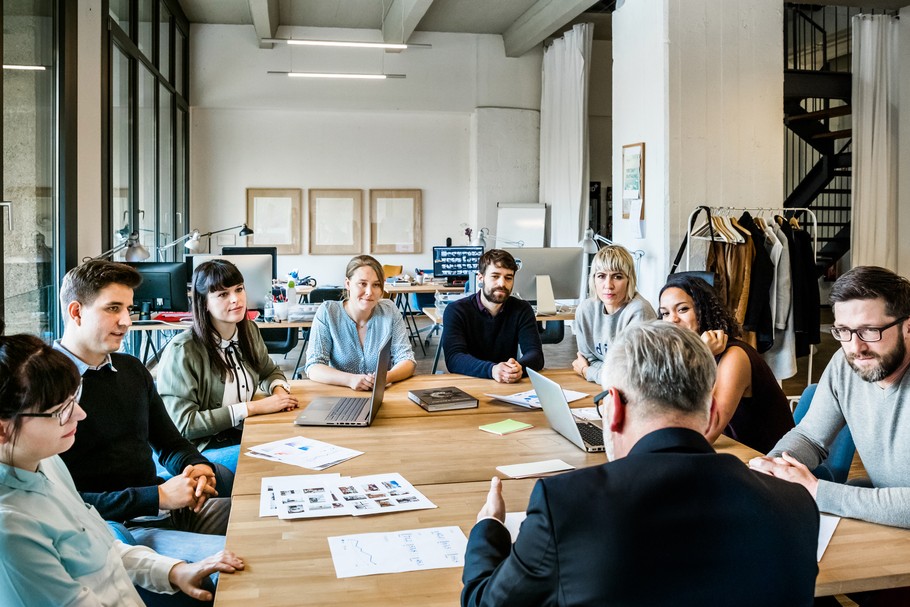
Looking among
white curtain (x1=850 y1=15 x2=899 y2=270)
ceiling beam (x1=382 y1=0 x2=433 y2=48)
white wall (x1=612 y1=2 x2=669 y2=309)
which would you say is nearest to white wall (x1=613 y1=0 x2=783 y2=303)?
white wall (x1=612 y1=2 x2=669 y2=309)

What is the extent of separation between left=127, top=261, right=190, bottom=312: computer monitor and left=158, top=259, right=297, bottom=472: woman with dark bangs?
2.25 meters

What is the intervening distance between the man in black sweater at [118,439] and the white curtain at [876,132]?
753 centimetres

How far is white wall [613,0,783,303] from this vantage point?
6273mm

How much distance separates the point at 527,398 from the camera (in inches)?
119

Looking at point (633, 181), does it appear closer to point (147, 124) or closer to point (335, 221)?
point (147, 124)

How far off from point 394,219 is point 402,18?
2964mm

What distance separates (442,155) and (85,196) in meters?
6.65

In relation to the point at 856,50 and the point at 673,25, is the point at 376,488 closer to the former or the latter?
the point at 673,25

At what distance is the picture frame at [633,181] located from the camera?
21.9 ft

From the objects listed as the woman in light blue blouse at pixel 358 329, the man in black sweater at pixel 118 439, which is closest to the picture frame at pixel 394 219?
the woman in light blue blouse at pixel 358 329

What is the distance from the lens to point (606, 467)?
3.65 ft

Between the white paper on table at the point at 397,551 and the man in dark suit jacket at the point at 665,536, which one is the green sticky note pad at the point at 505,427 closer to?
the white paper on table at the point at 397,551

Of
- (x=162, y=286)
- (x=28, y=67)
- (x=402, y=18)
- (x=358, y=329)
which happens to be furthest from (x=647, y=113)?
(x=28, y=67)

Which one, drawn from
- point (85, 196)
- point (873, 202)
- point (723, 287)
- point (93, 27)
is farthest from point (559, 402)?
point (873, 202)
